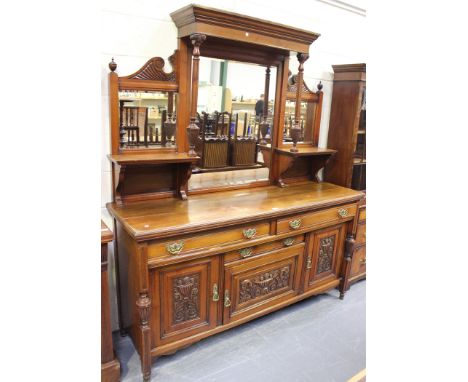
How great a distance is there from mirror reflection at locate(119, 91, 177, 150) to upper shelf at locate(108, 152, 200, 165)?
0.07 metres

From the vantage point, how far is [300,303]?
99.6 inches

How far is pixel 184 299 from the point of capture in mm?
1806

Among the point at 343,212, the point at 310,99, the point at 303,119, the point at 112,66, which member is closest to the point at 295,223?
the point at 343,212

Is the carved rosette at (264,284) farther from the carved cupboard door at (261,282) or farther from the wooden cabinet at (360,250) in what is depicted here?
the wooden cabinet at (360,250)

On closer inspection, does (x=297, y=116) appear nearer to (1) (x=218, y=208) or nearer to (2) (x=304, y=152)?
(2) (x=304, y=152)

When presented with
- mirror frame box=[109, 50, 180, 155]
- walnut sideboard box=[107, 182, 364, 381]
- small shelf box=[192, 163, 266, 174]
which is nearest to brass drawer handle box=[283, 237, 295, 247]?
walnut sideboard box=[107, 182, 364, 381]

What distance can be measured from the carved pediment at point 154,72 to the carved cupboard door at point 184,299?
1021 millimetres

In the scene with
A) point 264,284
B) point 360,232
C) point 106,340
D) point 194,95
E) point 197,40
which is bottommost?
point 106,340

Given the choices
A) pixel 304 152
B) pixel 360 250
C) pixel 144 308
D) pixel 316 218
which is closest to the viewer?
pixel 144 308

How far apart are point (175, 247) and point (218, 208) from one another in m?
0.38
